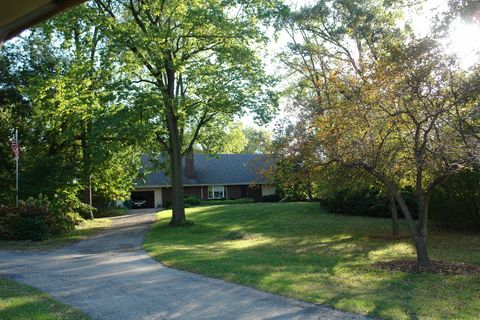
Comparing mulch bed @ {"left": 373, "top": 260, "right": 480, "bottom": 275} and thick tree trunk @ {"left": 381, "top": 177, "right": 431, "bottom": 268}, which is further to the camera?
thick tree trunk @ {"left": 381, "top": 177, "right": 431, "bottom": 268}

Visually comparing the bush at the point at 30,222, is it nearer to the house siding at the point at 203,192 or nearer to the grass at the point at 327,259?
the grass at the point at 327,259

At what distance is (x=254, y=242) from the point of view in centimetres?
1988

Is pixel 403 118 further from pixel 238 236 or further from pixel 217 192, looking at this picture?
pixel 217 192

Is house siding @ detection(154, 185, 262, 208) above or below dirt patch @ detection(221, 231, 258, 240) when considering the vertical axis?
above

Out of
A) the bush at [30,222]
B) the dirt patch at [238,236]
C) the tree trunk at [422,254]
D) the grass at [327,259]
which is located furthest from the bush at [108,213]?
the tree trunk at [422,254]

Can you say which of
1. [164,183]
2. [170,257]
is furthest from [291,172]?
[164,183]

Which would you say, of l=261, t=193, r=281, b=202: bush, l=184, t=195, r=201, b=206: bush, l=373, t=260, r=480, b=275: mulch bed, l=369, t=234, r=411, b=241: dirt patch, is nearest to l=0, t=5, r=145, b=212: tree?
l=369, t=234, r=411, b=241: dirt patch

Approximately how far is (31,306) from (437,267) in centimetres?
973

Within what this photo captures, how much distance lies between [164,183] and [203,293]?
44705 millimetres

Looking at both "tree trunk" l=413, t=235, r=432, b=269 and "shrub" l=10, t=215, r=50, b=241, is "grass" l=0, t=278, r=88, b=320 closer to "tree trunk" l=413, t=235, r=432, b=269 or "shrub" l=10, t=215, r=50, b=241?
"tree trunk" l=413, t=235, r=432, b=269

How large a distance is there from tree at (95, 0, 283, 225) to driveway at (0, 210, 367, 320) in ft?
37.3

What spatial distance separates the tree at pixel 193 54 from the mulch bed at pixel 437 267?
1275 cm

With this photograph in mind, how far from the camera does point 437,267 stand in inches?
504

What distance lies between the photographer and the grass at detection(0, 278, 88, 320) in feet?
25.4
